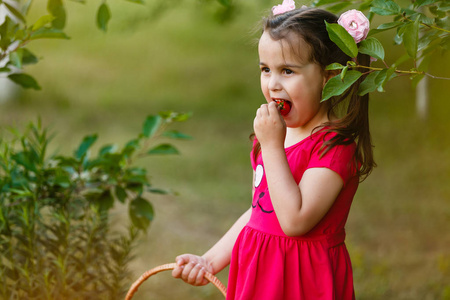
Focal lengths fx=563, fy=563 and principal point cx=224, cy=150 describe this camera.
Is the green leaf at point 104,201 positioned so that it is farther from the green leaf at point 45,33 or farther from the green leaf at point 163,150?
the green leaf at point 45,33

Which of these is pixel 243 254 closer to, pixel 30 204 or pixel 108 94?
pixel 30 204

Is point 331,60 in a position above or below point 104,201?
above

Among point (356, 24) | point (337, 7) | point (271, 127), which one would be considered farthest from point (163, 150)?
point (356, 24)

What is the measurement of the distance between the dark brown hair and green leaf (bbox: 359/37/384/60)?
0.13 meters

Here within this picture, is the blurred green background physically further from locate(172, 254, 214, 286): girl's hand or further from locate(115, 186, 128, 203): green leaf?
locate(172, 254, 214, 286): girl's hand

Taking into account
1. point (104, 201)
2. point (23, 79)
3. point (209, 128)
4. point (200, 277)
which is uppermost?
point (209, 128)

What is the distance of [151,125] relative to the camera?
107 inches

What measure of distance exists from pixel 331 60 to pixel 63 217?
128 cm

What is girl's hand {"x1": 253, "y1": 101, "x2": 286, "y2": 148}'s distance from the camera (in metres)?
1.49

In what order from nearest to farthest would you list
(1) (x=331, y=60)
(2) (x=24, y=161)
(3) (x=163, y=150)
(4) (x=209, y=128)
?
(1) (x=331, y=60) → (2) (x=24, y=161) → (3) (x=163, y=150) → (4) (x=209, y=128)

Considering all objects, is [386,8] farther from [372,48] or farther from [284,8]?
[284,8]

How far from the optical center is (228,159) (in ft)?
20.0

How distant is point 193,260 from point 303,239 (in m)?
0.43

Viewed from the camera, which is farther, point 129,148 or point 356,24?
point 129,148
